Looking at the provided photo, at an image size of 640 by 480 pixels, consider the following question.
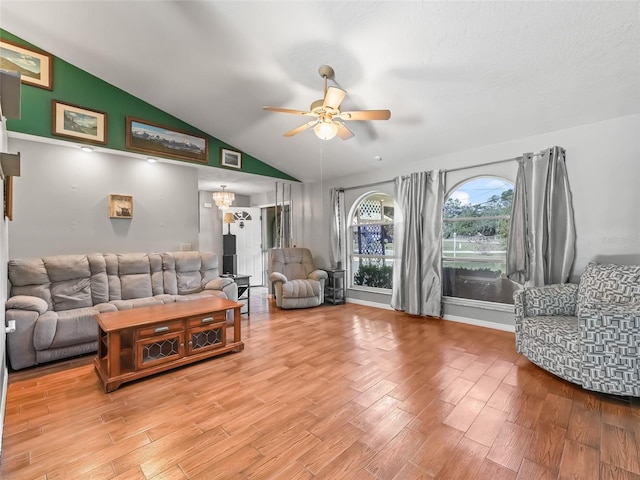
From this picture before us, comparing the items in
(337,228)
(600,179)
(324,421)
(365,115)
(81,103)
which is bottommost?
(324,421)

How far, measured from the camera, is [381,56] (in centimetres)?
268

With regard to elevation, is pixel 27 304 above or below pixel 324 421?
above

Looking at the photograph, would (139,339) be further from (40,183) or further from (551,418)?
(551,418)

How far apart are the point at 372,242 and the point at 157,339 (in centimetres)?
389

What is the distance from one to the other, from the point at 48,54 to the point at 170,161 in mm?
1662

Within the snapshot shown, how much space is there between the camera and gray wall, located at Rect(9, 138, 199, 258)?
136 inches

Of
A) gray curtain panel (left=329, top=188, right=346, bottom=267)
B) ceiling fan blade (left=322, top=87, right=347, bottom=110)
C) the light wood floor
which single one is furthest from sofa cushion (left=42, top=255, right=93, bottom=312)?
gray curtain panel (left=329, top=188, right=346, bottom=267)

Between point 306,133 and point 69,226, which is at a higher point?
point 306,133

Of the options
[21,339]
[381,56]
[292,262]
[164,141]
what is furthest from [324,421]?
[164,141]

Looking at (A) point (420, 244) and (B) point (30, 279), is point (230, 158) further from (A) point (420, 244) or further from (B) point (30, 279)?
(A) point (420, 244)

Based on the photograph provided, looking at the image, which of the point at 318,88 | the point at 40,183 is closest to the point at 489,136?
Result: the point at 318,88

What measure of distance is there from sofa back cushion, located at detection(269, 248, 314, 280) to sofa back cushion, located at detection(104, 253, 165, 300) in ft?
6.41

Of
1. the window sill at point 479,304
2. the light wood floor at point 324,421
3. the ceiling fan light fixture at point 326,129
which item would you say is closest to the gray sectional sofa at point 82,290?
the light wood floor at point 324,421

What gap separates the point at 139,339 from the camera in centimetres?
249
